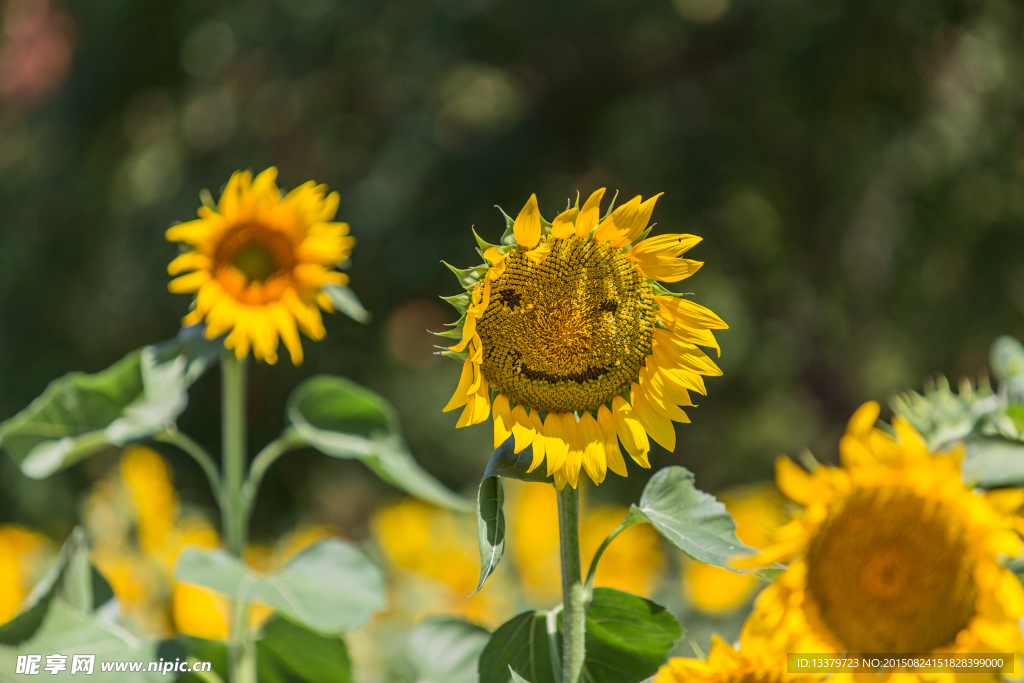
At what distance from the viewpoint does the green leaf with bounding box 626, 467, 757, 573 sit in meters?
0.33

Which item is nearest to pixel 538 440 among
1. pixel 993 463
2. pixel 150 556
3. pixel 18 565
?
pixel 993 463

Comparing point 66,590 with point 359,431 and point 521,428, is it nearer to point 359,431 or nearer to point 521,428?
point 359,431

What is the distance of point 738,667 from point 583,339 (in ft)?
0.54

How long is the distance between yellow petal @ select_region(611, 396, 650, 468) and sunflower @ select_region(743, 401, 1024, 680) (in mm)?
65

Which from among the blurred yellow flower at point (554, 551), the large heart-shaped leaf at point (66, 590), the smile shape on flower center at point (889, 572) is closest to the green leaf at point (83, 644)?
the large heart-shaped leaf at point (66, 590)

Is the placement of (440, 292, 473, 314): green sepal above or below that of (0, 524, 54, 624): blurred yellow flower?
below

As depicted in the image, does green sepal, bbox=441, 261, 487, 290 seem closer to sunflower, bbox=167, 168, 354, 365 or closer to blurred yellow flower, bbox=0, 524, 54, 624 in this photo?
sunflower, bbox=167, 168, 354, 365

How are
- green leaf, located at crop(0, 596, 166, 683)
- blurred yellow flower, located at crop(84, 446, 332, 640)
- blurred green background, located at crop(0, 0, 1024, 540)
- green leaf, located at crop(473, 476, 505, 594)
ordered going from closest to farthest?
green leaf, located at crop(473, 476, 505, 594) < green leaf, located at crop(0, 596, 166, 683) < blurred yellow flower, located at crop(84, 446, 332, 640) < blurred green background, located at crop(0, 0, 1024, 540)

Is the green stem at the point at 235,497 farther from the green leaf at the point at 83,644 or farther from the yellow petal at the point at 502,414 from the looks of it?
the yellow petal at the point at 502,414

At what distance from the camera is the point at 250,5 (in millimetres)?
2217

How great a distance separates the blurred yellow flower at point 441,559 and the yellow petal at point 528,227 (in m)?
0.61

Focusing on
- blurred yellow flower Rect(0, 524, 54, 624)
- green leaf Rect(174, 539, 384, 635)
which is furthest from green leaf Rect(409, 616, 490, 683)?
blurred yellow flower Rect(0, 524, 54, 624)

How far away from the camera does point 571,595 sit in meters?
0.34

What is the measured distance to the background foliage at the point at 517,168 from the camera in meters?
1.91
